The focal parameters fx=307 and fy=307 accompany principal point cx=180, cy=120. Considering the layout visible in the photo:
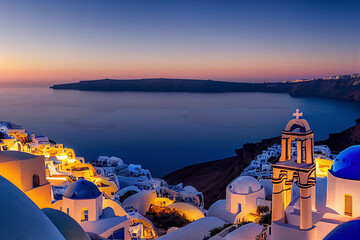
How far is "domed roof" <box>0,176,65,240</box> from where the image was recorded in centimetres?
275

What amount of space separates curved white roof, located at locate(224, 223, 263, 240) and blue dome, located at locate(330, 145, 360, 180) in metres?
2.33

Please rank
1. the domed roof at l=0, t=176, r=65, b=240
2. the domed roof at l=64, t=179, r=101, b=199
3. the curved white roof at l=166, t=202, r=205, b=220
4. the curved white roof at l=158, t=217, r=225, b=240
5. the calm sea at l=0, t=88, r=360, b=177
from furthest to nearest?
the calm sea at l=0, t=88, r=360, b=177, the curved white roof at l=166, t=202, r=205, b=220, the domed roof at l=64, t=179, r=101, b=199, the curved white roof at l=158, t=217, r=225, b=240, the domed roof at l=0, t=176, r=65, b=240

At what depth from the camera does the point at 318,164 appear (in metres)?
11.8

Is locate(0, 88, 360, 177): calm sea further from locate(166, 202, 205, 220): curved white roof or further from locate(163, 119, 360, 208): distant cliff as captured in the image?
locate(166, 202, 205, 220): curved white roof

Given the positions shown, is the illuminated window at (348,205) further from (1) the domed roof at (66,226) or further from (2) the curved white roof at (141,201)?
(2) the curved white roof at (141,201)

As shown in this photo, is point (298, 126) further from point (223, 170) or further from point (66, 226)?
point (223, 170)

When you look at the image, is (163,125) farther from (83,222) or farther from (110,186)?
(83,222)

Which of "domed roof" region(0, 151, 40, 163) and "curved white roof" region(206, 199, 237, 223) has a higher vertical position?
"domed roof" region(0, 151, 40, 163)

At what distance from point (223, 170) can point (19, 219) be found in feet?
93.6

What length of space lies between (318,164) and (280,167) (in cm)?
732

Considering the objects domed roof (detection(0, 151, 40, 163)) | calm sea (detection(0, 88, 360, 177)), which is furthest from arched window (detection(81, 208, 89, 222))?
calm sea (detection(0, 88, 360, 177))

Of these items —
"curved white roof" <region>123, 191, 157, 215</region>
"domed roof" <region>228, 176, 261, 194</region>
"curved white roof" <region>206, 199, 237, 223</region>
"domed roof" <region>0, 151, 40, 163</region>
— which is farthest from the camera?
"curved white roof" <region>123, 191, 157, 215</region>

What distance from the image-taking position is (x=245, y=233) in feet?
24.1

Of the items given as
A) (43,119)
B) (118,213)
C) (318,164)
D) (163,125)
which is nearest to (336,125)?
(163,125)
